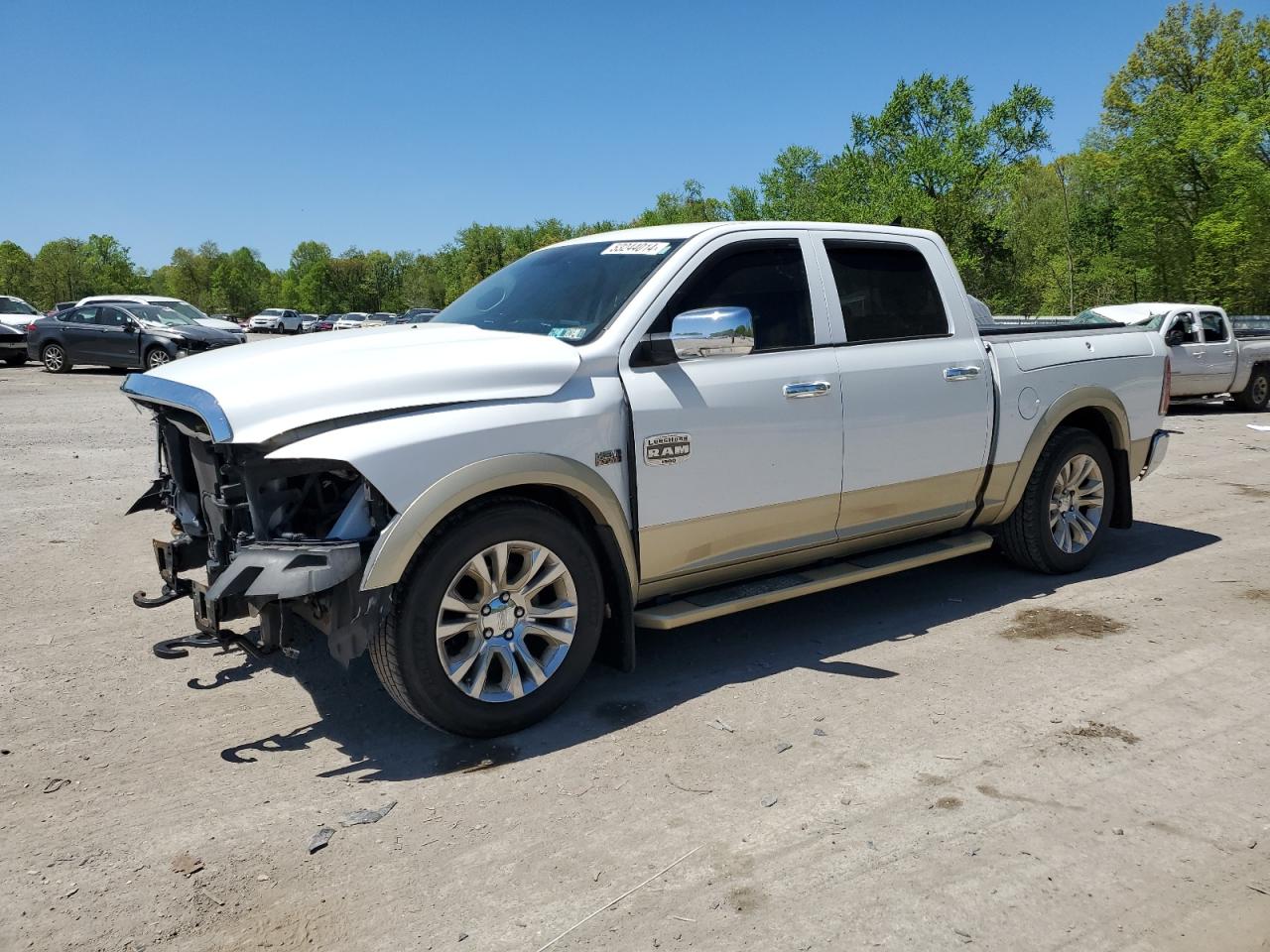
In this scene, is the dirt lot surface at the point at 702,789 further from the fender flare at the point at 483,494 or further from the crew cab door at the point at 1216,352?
the crew cab door at the point at 1216,352

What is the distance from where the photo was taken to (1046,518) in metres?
5.96

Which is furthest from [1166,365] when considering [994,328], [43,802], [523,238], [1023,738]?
[523,238]

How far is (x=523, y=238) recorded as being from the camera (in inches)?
4006

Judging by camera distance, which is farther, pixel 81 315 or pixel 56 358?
pixel 56 358

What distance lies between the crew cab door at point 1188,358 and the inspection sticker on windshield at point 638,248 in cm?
1383

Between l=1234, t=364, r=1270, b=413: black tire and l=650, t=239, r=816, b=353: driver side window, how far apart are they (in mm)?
14856

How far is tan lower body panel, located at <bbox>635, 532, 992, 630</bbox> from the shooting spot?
14.0 ft

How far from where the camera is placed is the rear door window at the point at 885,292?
5004 millimetres

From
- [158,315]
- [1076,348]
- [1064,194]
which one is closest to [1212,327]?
[1076,348]

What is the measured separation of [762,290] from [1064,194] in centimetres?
5521

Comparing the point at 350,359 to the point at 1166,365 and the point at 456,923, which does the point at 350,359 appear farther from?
the point at 1166,365

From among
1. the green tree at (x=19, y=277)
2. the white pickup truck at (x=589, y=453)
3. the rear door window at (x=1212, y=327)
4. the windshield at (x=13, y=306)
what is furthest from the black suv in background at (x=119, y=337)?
the green tree at (x=19, y=277)

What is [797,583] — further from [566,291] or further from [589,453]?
[566,291]

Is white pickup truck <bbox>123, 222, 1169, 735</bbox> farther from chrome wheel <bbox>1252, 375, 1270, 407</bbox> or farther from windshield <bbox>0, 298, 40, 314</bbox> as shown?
windshield <bbox>0, 298, 40, 314</bbox>
